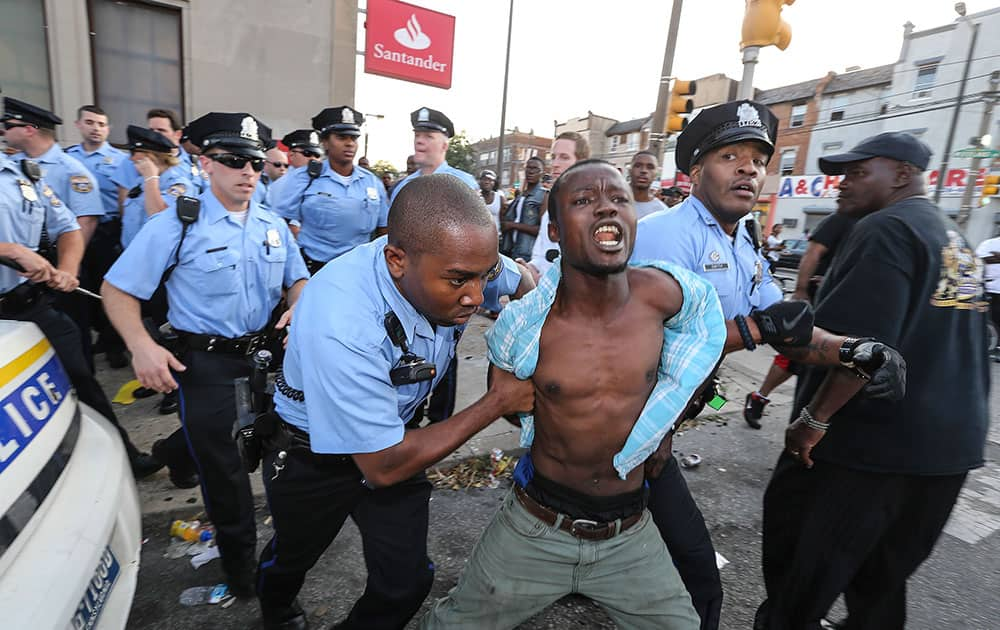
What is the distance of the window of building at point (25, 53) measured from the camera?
714cm

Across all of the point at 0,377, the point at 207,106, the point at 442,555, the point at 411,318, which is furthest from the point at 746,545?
the point at 207,106

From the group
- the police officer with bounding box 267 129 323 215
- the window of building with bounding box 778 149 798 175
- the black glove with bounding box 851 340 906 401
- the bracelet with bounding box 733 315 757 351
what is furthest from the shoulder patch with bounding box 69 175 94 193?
the window of building with bounding box 778 149 798 175

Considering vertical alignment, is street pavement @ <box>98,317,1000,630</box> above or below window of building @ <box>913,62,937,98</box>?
below

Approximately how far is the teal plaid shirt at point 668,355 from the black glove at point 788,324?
0.63ft

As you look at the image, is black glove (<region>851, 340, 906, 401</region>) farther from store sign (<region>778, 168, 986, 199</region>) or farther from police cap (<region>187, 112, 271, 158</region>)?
store sign (<region>778, 168, 986, 199</region>)

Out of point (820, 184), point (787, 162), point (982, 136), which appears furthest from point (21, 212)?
point (787, 162)

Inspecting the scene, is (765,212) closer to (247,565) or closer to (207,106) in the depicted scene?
(207,106)

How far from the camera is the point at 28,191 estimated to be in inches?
122

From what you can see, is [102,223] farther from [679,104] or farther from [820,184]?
[820,184]

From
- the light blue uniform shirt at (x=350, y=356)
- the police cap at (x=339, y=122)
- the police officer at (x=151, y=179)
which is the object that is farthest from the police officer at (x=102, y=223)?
the light blue uniform shirt at (x=350, y=356)

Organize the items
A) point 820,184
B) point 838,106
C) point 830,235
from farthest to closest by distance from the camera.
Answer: point 838,106, point 820,184, point 830,235

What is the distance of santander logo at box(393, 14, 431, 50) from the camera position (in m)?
10.1

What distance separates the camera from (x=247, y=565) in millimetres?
2418

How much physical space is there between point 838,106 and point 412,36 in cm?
2892
